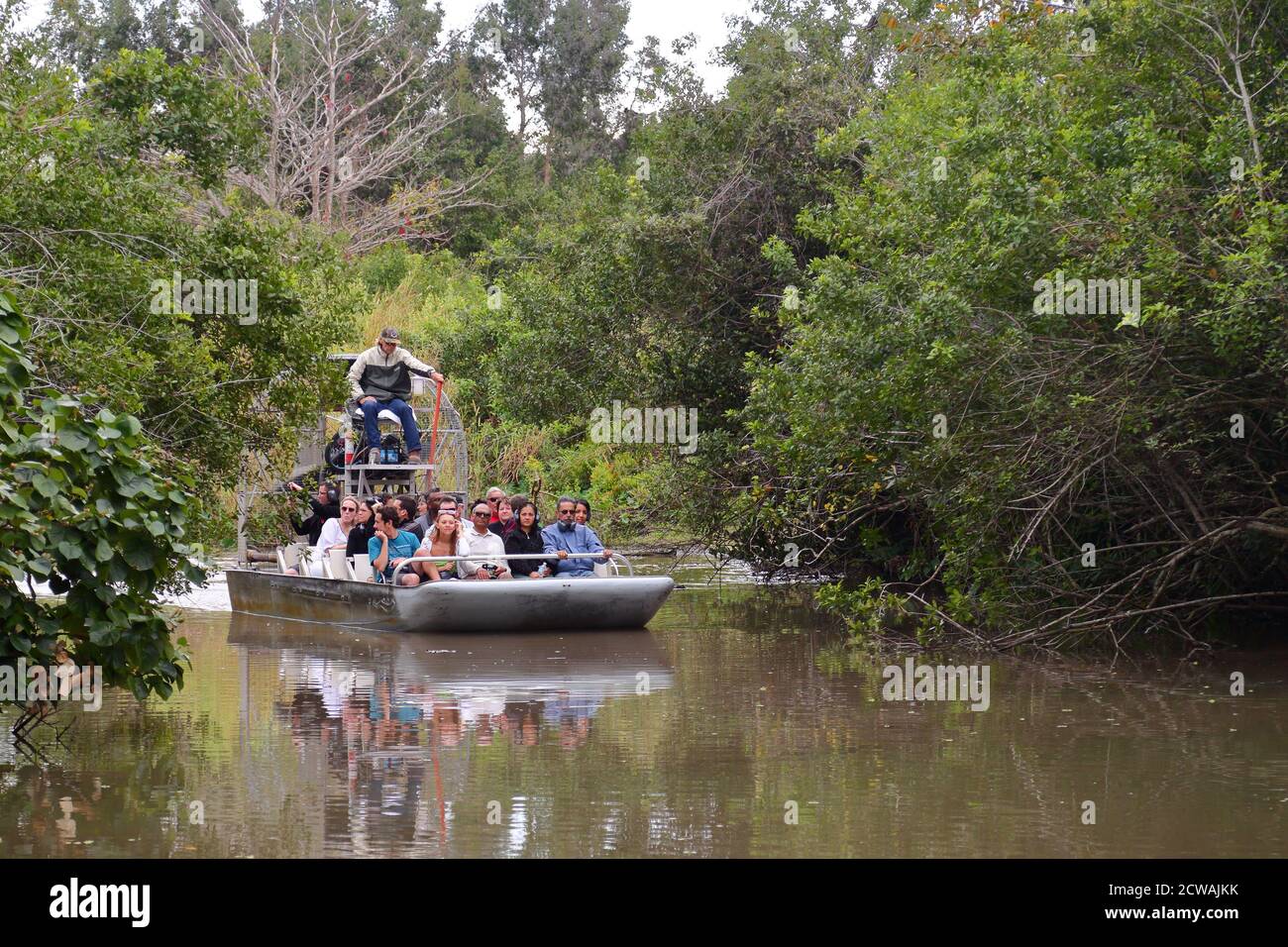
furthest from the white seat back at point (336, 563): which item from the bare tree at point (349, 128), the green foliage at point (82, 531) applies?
the bare tree at point (349, 128)

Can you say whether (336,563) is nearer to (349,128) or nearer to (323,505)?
(323,505)

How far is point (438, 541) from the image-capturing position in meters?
18.2

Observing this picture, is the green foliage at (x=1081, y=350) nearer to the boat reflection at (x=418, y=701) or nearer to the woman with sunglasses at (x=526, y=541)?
the boat reflection at (x=418, y=701)

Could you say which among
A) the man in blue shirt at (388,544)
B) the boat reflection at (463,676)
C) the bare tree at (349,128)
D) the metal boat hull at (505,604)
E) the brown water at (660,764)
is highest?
the bare tree at (349,128)

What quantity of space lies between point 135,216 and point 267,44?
34916 millimetres

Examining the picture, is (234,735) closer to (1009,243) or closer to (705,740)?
(705,740)

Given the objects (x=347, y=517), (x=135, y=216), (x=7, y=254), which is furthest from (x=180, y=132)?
(x=347, y=517)

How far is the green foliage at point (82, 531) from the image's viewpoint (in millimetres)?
9086

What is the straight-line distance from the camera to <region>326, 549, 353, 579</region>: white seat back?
19.2 meters

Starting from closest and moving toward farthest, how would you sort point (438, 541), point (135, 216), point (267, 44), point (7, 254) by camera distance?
point (7, 254)
point (135, 216)
point (438, 541)
point (267, 44)

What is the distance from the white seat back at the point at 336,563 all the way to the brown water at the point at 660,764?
3.41 m

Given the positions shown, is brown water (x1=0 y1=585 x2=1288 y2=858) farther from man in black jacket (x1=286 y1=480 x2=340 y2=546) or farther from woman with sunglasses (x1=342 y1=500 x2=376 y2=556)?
man in black jacket (x1=286 y1=480 x2=340 y2=546)

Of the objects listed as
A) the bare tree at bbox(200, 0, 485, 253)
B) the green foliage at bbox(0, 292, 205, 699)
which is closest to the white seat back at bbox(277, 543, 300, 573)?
the green foliage at bbox(0, 292, 205, 699)

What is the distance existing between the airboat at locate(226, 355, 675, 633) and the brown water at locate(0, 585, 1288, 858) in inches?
56.5
